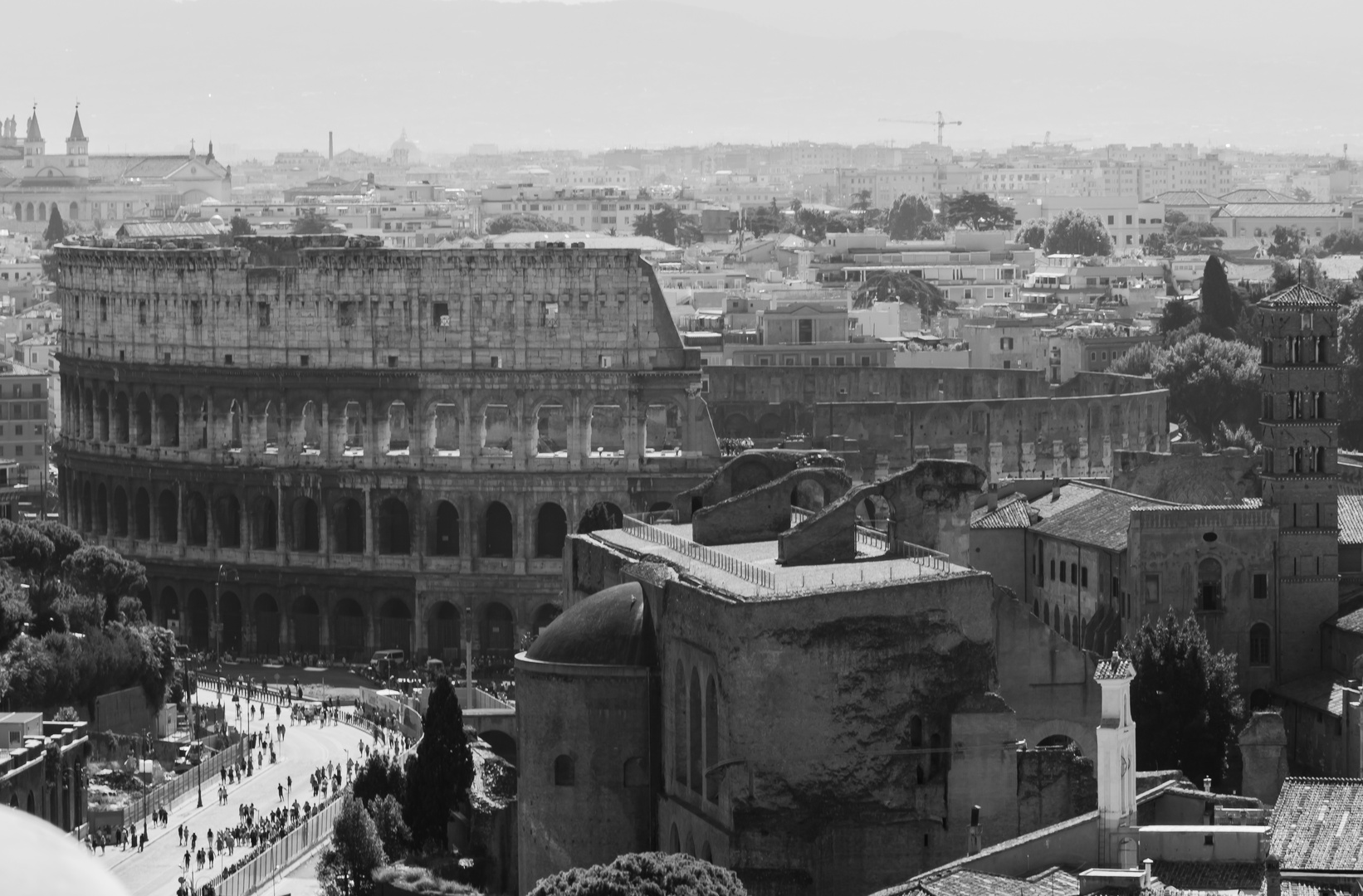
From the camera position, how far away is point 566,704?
81.6 metres

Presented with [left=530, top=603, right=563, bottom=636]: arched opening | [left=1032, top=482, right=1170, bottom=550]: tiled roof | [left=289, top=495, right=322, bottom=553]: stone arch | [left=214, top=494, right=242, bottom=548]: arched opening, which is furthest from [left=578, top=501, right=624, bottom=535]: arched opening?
[left=214, top=494, right=242, bottom=548]: arched opening

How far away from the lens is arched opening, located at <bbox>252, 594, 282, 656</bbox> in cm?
14150

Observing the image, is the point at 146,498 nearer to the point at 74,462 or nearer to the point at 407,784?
the point at 74,462

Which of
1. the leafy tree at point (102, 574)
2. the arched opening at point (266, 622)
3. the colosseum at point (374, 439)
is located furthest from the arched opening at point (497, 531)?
the leafy tree at point (102, 574)

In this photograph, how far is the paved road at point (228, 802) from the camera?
292 ft

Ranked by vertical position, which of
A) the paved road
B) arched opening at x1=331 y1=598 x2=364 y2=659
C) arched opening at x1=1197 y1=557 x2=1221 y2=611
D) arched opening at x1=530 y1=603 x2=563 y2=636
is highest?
arched opening at x1=1197 y1=557 x2=1221 y2=611

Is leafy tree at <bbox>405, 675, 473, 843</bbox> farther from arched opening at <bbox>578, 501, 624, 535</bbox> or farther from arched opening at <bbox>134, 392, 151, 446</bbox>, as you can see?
arched opening at <bbox>134, 392, 151, 446</bbox>

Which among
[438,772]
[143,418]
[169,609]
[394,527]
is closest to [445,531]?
[394,527]

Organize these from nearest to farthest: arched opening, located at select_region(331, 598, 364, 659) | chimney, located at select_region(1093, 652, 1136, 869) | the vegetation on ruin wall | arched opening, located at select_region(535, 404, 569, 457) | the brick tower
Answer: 1. chimney, located at select_region(1093, 652, 1136, 869)
2. the brick tower
3. the vegetation on ruin wall
4. arched opening, located at select_region(331, 598, 364, 659)
5. arched opening, located at select_region(535, 404, 569, 457)

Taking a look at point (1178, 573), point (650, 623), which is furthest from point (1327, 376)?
point (650, 623)

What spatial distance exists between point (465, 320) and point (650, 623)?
66543 millimetres

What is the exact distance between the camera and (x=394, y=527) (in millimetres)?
146625

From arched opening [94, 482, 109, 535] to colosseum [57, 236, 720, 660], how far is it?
111mm

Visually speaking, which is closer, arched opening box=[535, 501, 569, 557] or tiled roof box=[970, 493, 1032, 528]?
tiled roof box=[970, 493, 1032, 528]
